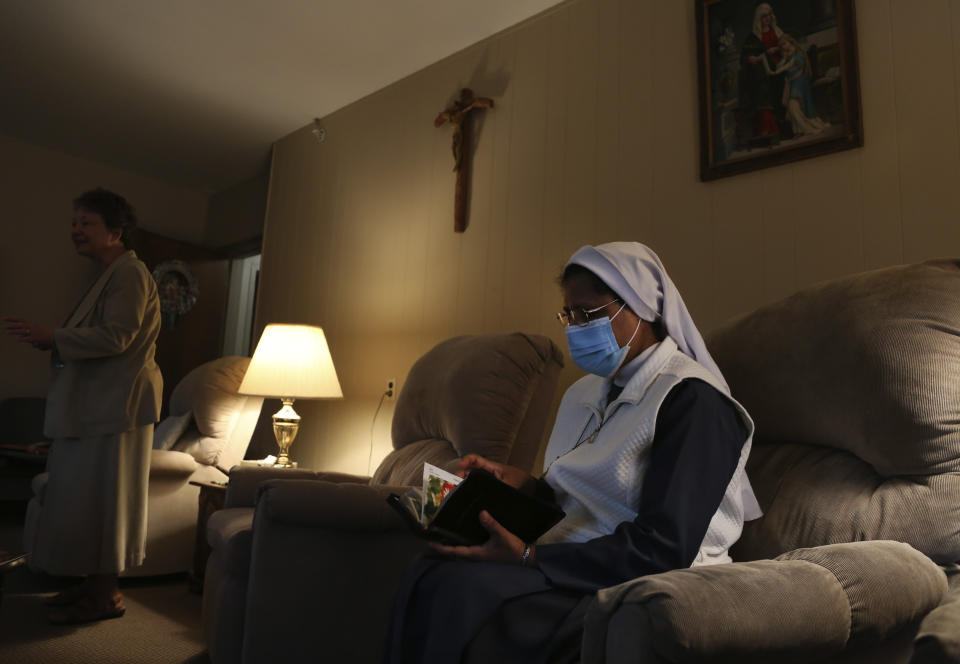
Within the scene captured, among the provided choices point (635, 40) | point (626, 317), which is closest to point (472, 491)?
point (626, 317)

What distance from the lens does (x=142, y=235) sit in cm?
473

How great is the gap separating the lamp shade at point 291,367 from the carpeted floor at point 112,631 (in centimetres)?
86

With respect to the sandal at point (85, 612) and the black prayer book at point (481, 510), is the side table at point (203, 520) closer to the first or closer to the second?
the sandal at point (85, 612)

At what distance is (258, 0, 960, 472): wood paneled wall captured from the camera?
1.79 m

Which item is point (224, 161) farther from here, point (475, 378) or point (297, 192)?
point (475, 378)

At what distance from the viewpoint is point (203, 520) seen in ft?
9.30

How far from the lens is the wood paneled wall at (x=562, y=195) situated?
1.79 m

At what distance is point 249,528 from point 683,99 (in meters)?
1.84

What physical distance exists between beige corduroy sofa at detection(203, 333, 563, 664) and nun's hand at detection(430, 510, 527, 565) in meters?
0.53

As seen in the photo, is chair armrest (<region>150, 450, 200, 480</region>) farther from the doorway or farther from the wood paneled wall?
the doorway

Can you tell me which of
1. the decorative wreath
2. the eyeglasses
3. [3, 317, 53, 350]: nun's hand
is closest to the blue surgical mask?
the eyeglasses

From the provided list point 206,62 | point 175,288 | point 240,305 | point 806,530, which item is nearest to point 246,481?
point 806,530

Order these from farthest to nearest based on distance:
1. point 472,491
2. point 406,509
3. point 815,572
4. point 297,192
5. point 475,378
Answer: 1. point 297,192
2. point 475,378
3. point 406,509
4. point 472,491
5. point 815,572

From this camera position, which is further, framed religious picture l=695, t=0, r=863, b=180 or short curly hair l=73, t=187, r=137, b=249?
short curly hair l=73, t=187, r=137, b=249
